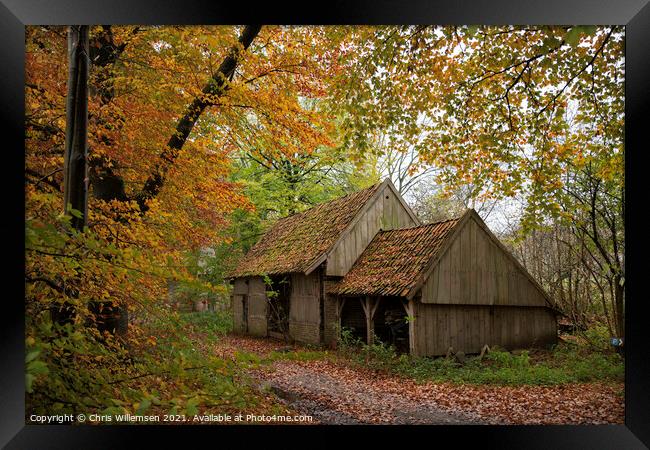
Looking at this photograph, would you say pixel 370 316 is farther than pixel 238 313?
Yes

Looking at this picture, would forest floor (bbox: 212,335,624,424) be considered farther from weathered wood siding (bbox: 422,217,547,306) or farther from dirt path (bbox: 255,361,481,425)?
weathered wood siding (bbox: 422,217,547,306)

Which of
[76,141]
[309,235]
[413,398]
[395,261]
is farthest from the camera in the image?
[309,235]

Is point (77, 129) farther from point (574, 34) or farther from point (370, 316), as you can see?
point (370, 316)

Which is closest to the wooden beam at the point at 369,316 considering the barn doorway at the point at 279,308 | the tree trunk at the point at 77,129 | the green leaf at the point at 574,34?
the barn doorway at the point at 279,308

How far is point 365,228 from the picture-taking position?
36.5 ft

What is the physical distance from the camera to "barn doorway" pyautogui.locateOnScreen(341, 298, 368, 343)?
1136cm

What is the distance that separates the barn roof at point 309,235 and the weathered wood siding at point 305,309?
53 centimetres

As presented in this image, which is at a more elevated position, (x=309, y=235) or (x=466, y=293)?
(x=309, y=235)

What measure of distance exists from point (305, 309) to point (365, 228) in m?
2.31

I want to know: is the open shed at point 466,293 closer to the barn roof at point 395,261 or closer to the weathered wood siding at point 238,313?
the barn roof at point 395,261

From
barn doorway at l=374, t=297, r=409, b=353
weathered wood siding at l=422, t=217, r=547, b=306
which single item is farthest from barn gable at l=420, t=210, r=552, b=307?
barn doorway at l=374, t=297, r=409, b=353
